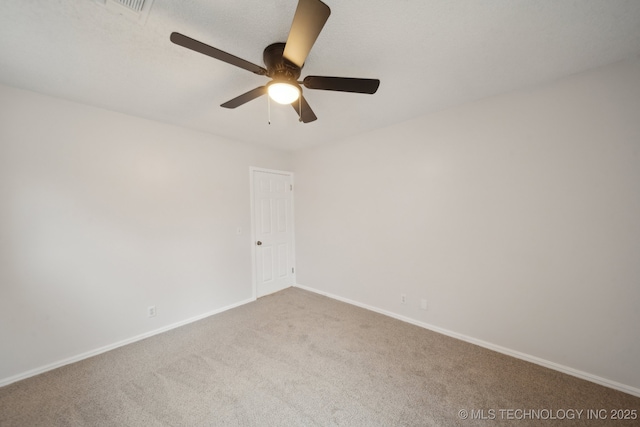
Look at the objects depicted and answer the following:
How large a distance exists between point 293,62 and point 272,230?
2879 mm

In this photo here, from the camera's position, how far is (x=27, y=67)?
1658mm

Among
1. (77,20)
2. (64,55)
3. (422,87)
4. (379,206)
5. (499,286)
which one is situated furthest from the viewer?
(379,206)

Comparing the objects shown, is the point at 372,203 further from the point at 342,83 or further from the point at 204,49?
the point at 204,49

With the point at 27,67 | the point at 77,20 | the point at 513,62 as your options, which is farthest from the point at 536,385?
the point at 27,67

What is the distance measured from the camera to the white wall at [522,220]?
173 centimetres

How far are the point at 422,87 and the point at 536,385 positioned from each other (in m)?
2.64

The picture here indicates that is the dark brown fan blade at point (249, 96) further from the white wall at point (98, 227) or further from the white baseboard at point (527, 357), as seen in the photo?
the white baseboard at point (527, 357)

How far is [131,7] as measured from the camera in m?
1.21

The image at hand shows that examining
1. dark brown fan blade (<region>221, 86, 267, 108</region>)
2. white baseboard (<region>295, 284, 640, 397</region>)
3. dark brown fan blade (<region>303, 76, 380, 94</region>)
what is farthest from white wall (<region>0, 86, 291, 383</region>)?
white baseboard (<region>295, 284, 640, 397</region>)

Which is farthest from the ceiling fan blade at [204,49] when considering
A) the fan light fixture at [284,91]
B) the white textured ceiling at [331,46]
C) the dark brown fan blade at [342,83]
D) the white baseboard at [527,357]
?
the white baseboard at [527,357]

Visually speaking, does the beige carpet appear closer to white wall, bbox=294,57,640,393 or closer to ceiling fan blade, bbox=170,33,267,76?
white wall, bbox=294,57,640,393

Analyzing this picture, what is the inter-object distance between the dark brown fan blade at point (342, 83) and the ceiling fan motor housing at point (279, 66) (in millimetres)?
86

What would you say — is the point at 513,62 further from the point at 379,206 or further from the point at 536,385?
the point at 536,385

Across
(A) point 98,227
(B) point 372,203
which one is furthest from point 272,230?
(A) point 98,227
